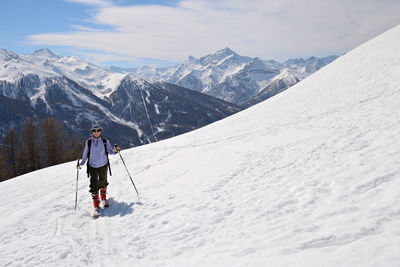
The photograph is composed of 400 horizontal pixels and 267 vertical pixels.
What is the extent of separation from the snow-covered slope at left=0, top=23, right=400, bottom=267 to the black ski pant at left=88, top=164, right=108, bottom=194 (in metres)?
0.90

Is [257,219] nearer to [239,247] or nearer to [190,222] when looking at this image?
[239,247]

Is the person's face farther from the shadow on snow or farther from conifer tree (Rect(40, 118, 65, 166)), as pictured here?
conifer tree (Rect(40, 118, 65, 166))

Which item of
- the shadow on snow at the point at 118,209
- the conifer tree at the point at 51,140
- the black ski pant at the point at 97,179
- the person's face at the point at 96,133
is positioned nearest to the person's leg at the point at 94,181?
the black ski pant at the point at 97,179

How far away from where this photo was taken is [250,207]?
23.5 feet

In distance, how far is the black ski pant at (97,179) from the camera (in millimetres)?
9547

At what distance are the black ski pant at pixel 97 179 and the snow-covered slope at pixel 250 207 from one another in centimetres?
90

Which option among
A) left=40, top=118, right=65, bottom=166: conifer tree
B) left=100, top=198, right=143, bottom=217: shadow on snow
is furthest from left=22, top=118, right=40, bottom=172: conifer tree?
left=100, top=198, right=143, bottom=217: shadow on snow

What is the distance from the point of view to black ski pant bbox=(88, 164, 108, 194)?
9547 millimetres

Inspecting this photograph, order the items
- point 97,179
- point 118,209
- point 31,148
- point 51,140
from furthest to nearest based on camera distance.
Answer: point 51,140 < point 31,148 < point 97,179 < point 118,209

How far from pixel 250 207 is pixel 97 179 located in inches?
240

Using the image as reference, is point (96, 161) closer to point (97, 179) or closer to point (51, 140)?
point (97, 179)

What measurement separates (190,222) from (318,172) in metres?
4.39

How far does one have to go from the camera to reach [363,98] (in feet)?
47.5

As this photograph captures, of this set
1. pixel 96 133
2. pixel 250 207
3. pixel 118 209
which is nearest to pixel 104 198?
pixel 118 209
